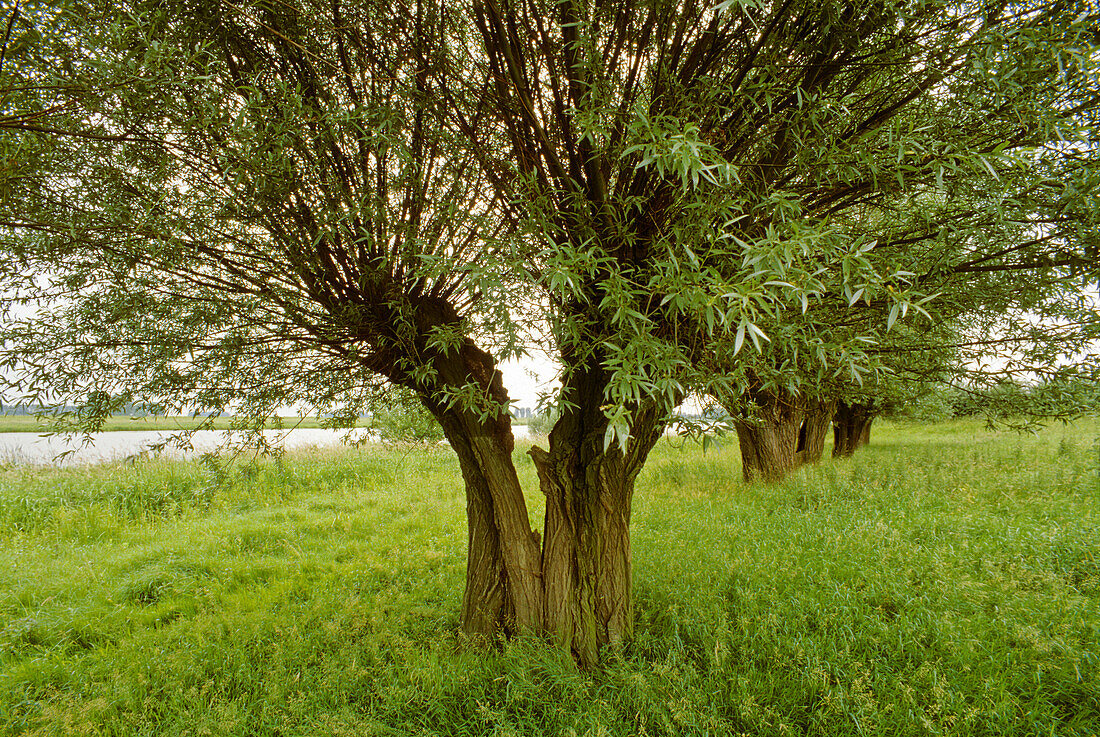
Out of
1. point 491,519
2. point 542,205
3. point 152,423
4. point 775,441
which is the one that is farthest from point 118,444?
point 775,441

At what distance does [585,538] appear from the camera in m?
4.93

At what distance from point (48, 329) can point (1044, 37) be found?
8.25 metres

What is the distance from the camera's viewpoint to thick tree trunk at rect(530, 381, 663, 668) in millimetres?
4723

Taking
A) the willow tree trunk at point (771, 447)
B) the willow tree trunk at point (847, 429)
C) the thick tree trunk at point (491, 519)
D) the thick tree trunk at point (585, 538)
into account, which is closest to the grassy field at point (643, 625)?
the thick tree trunk at point (585, 538)

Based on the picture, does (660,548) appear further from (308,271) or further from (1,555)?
(1,555)

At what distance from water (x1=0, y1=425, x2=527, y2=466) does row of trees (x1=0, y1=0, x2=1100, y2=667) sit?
52 cm

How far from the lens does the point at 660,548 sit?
7.62 metres

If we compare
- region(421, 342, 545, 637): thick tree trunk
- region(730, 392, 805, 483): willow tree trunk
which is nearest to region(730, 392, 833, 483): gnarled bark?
region(730, 392, 805, 483): willow tree trunk

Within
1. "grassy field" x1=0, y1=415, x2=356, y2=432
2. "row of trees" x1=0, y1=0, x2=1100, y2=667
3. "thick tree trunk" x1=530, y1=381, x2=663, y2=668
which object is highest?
"row of trees" x1=0, y1=0, x2=1100, y2=667

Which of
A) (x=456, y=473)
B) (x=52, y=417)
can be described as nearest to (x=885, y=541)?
(x=52, y=417)

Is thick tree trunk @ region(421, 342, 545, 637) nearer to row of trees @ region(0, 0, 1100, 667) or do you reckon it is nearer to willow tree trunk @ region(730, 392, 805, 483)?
row of trees @ region(0, 0, 1100, 667)

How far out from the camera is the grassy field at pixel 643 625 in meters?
4.07

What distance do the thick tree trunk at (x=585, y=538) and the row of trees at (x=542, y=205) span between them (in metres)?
0.03

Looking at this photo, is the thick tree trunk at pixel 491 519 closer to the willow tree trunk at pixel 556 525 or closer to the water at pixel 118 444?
the willow tree trunk at pixel 556 525
